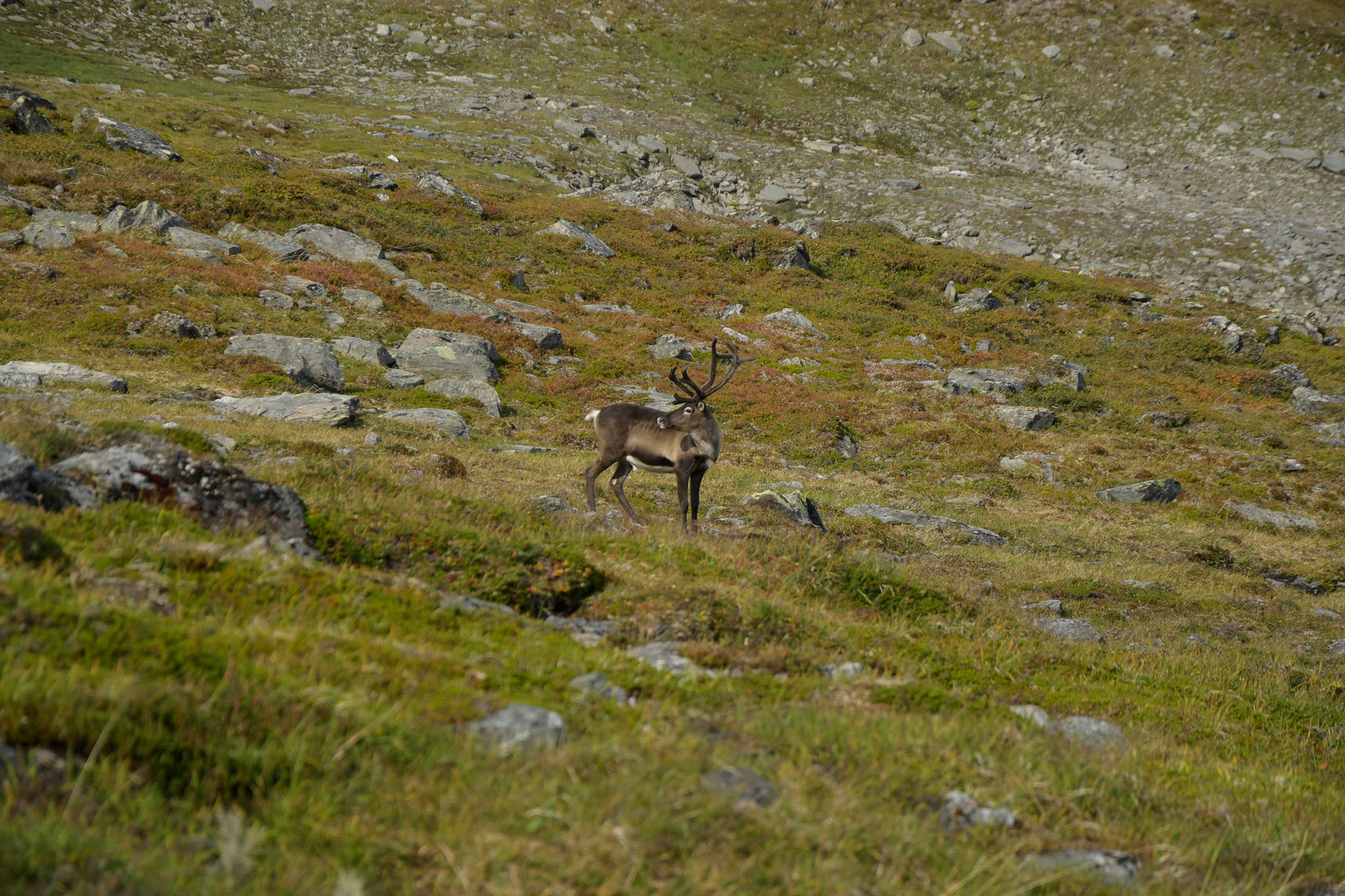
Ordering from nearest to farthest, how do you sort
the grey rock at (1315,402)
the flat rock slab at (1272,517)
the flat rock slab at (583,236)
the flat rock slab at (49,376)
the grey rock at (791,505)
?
the grey rock at (791,505)
the flat rock slab at (49,376)
the flat rock slab at (1272,517)
the grey rock at (1315,402)
the flat rock slab at (583,236)

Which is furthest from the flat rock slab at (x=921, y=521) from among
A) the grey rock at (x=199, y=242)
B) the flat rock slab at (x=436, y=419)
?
the grey rock at (x=199, y=242)

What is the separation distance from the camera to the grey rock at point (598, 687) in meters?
5.07

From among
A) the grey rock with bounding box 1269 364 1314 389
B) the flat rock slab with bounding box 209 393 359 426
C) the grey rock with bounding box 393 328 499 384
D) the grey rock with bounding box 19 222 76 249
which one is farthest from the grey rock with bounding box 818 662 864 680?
the grey rock with bounding box 1269 364 1314 389

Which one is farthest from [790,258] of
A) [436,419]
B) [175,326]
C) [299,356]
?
[175,326]

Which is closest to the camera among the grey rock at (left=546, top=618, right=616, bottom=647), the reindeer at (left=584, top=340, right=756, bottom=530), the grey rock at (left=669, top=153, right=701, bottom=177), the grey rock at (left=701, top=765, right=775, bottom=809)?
the grey rock at (left=701, top=765, right=775, bottom=809)

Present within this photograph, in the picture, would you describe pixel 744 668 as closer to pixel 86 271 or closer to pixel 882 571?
pixel 882 571

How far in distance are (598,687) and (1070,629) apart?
9.89 m

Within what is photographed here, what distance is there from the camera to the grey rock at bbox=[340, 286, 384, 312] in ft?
100

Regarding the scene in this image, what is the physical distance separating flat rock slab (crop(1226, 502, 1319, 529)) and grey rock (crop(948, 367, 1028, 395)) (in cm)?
1125

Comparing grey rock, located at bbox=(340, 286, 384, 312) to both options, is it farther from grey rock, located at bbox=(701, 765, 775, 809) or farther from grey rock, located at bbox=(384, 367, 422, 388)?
grey rock, located at bbox=(701, 765, 775, 809)

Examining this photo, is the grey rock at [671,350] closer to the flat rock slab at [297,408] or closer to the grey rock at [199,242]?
the flat rock slab at [297,408]

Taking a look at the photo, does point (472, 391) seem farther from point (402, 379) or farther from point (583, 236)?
point (583, 236)

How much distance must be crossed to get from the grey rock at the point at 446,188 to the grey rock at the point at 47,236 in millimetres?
21425

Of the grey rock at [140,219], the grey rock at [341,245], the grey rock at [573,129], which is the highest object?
the grey rock at [573,129]
